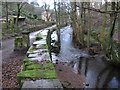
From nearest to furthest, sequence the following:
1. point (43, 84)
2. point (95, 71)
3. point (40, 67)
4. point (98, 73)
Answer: point (43, 84) → point (40, 67) → point (98, 73) → point (95, 71)

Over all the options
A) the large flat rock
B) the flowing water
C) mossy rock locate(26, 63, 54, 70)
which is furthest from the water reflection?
the large flat rock

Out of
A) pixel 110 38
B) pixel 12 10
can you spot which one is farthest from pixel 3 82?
pixel 12 10

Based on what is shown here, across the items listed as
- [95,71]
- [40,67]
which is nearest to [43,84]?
[40,67]

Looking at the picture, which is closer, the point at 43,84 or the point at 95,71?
the point at 43,84

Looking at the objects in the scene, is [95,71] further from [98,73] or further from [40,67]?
[40,67]

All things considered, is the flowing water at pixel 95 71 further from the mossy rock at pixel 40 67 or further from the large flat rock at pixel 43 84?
the large flat rock at pixel 43 84

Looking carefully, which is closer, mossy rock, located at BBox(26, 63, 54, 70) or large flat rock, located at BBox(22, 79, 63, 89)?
large flat rock, located at BBox(22, 79, 63, 89)

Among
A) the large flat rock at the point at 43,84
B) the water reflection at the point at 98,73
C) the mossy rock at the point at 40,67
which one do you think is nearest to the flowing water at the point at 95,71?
the water reflection at the point at 98,73

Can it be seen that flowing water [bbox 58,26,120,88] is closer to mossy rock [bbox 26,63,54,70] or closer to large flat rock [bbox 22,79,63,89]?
mossy rock [bbox 26,63,54,70]

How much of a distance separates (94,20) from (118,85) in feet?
67.8

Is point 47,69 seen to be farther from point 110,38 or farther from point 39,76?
point 110,38

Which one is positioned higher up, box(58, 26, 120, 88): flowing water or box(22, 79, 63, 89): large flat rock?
box(22, 79, 63, 89): large flat rock

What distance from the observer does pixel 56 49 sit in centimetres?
1501

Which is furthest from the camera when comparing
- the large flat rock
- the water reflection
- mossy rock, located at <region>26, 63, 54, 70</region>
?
the water reflection
